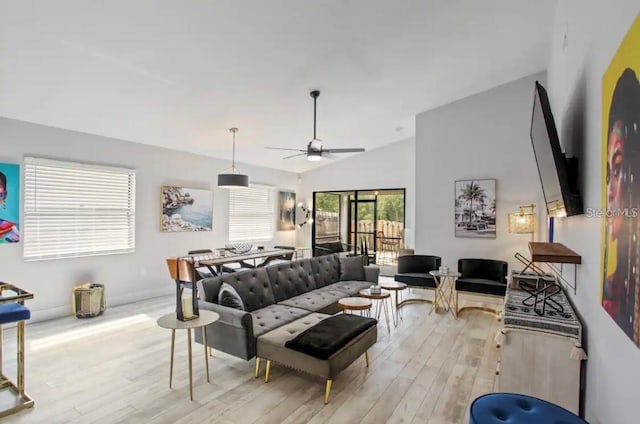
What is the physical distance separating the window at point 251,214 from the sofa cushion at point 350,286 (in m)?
3.34

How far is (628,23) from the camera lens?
1256mm

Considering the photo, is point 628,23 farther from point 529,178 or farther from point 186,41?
point 529,178

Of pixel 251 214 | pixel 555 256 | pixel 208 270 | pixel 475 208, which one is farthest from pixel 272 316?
pixel 251 214

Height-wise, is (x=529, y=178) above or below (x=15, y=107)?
below

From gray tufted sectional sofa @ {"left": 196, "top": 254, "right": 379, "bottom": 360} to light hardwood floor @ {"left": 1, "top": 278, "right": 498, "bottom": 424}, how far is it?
1.19 ft

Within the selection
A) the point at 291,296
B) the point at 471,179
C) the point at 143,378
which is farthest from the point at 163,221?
the point at 471,179

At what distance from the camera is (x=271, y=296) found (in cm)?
425

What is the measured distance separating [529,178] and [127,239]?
691cm

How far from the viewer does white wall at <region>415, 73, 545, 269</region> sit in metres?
5.77

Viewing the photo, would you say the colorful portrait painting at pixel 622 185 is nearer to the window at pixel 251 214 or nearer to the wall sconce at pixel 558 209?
the wall sconce at pixel 558 209

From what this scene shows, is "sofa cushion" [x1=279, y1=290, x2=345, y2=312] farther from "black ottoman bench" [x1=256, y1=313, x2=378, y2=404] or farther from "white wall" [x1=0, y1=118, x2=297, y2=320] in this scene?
"white wall" [x1=0, y1=118, x2=297, y2=320]

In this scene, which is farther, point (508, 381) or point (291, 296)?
point (291, 296)

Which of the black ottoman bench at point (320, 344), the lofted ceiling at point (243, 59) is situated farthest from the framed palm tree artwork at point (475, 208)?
the black ottoman bench at point (320, 344)

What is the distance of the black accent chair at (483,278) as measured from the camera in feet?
16.7
